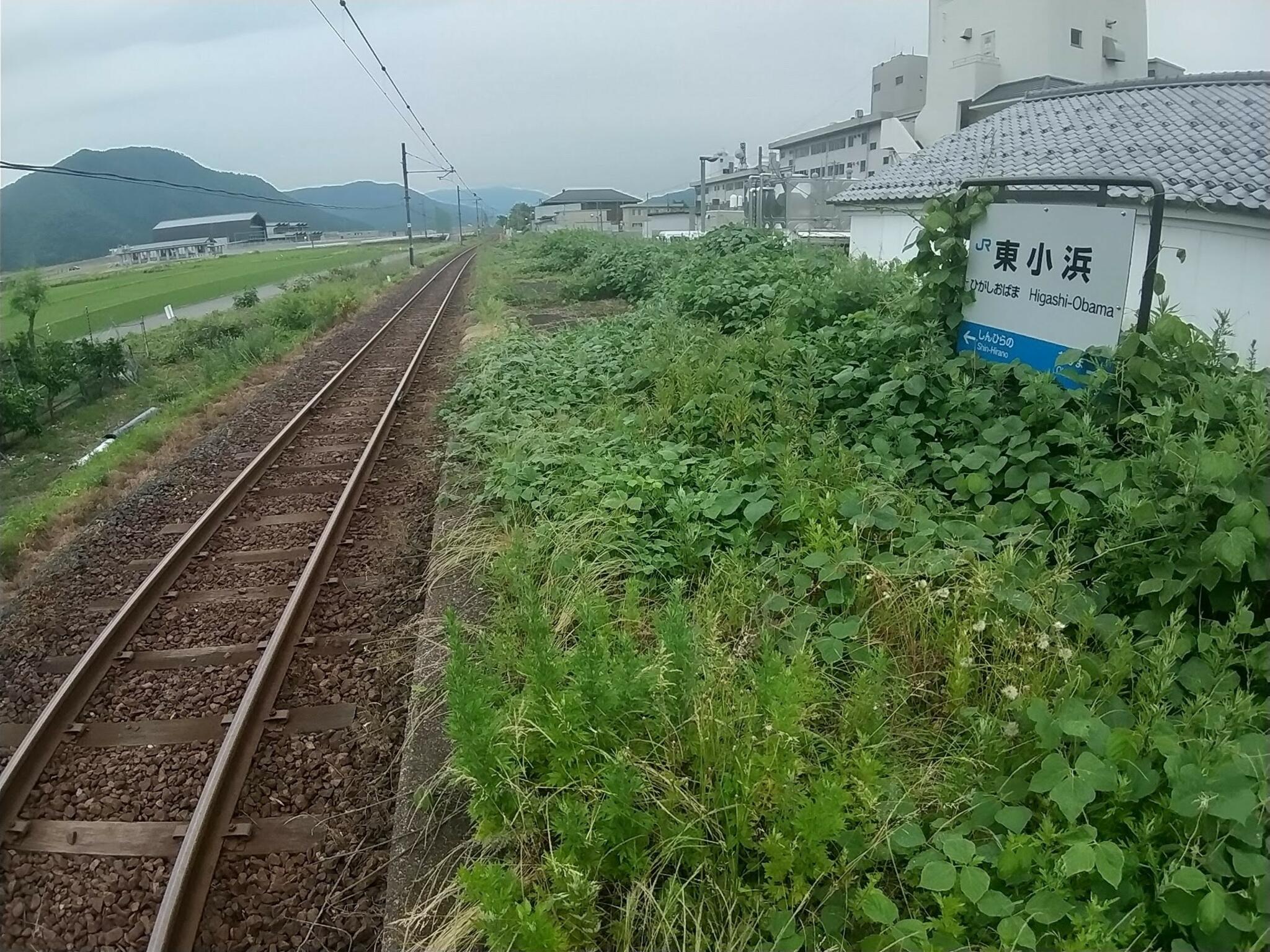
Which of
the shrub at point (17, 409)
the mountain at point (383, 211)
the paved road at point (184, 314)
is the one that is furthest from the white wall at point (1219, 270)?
the mountain at point (383, 211)

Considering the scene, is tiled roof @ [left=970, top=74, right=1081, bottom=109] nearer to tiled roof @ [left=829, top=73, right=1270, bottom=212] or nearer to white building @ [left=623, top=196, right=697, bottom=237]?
tiled roof @ [left=829, top=73, right=1270, bottom=212]

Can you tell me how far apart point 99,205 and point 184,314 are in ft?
96.4

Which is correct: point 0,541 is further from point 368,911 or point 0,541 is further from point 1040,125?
point 1040,125

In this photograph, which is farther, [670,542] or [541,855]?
[670,542]

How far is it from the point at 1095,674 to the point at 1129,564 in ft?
2.07

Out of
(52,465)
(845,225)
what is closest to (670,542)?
(52,465)

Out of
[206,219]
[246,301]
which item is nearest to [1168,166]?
[246,301]

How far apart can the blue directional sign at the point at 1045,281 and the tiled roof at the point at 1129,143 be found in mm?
3776

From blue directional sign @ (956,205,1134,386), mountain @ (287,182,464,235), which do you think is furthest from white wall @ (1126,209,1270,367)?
mountain @ (287,182,464,235)

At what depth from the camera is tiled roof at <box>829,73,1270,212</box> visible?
9852 mm

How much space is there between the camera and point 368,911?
280cm

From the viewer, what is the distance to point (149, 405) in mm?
13141

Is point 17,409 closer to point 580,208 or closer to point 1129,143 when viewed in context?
point 1129,143

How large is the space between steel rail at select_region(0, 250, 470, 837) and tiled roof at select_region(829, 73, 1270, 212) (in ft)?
25.9
